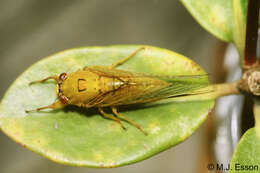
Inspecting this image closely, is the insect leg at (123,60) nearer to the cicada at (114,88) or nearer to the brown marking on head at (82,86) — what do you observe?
the cicada at (114,88)

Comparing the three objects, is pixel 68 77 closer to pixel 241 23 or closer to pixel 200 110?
pixel 200 110

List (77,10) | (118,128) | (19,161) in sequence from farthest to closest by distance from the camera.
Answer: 1. (77,10)
2. (19,161)
3. (118,128)

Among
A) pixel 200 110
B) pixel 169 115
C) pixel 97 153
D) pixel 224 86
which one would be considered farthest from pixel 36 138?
pixel 224 86

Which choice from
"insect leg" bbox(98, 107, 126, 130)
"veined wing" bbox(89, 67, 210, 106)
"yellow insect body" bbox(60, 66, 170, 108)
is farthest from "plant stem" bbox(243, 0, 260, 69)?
"insect leg" bbox(98, 107, 126, 130)

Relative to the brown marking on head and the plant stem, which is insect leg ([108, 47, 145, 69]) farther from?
the plant stem

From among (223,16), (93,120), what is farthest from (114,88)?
(223,16)

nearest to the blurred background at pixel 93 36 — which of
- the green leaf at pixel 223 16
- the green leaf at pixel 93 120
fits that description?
the green leaf at pixel 223 16

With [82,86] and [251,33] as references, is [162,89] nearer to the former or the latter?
[82,86]
